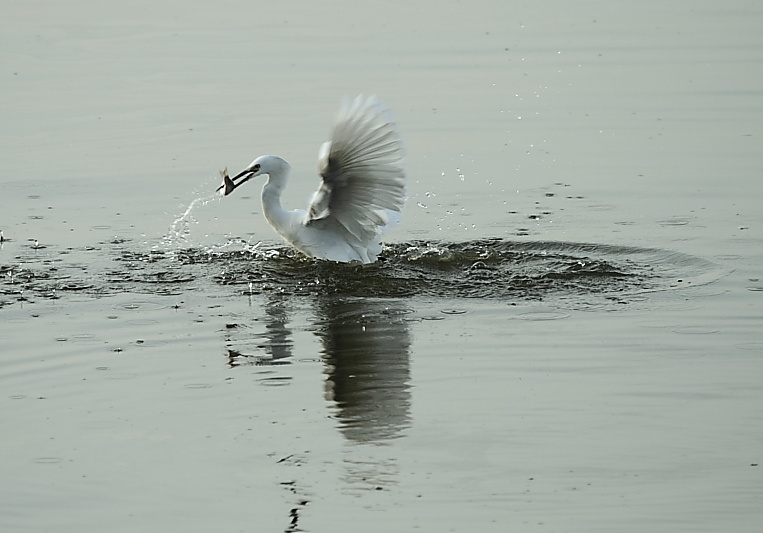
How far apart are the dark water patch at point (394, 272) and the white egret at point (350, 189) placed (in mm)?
187

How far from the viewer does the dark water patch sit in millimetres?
9648

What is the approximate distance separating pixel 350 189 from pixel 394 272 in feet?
2.20

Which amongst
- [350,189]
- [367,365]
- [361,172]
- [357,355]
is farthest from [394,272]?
[367,365]

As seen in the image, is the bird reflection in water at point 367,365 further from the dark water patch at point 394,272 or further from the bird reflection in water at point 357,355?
the dark water patch at point 394,272

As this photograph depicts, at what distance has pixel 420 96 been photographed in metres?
→ 15.7

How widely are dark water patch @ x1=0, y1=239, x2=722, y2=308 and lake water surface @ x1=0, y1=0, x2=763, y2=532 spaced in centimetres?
3

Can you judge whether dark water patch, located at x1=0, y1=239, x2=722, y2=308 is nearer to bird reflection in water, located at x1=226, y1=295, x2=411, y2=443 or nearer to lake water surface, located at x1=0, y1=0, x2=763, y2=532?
lake water surface, located at x1=0, y1=0, x2=763, y2=532

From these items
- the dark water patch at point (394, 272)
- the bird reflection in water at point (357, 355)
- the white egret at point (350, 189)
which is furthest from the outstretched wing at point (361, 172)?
the bird reflection in water at point (357, 355)

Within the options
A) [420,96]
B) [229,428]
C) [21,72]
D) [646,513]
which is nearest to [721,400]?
[646,513]

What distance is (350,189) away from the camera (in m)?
10.1

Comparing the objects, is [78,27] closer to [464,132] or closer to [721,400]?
[464,132]

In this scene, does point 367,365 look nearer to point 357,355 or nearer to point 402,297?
point 357,355

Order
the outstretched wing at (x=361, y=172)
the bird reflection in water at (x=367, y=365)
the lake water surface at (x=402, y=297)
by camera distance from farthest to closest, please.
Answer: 1. the outstretched wing at (x=361, y=172)
2. the bird reflection in water at (x=367, y=365)
3. the lake water surface at (x=402, y=297)

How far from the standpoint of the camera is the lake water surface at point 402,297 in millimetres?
6258
